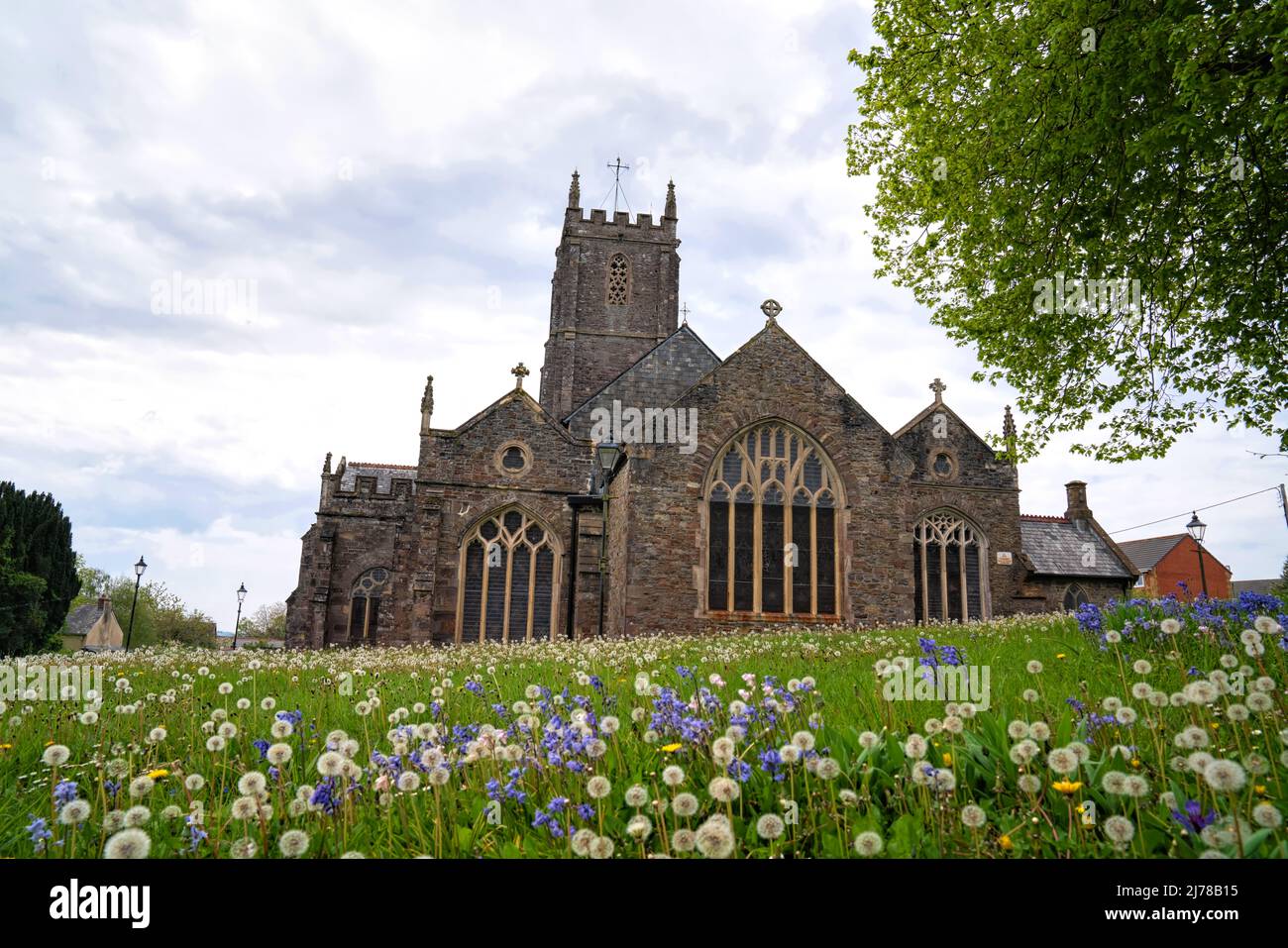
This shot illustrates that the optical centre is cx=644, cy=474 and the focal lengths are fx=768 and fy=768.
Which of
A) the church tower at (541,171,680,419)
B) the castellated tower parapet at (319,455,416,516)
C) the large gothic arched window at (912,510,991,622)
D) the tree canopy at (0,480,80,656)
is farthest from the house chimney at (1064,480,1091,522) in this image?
the tree canopy at (0,480,80,656)

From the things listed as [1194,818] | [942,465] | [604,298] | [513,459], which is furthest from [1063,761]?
[604,298]

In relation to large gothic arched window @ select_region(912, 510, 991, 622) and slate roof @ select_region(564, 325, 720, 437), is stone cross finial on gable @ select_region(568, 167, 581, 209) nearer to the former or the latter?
slate roof @ select_region(564, 325, 720, 437)

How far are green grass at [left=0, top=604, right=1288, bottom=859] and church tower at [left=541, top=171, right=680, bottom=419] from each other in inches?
1312

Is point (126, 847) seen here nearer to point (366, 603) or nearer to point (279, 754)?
point (279, 754)

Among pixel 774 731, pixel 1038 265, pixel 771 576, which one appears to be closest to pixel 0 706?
pixel 774 731

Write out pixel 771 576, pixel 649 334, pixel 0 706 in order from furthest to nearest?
pixel 649 334 → pixel 771 576 → pixel 0 706

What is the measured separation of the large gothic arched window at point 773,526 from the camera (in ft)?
72.3

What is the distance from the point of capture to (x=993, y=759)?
3705 millimetres

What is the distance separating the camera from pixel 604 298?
41.0 meters

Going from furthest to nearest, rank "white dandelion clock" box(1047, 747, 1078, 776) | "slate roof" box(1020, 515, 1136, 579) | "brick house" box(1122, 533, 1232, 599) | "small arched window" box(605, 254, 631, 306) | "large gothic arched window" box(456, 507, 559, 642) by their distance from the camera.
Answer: "brick house" box(1122, 533, 1232, 599), "small arched window" box(605, 254, 631, 306), "slate roof" box(1020, 515, 1136, 579), "large gothic arched window" box(456, 507, 559, 642), "white dandelion clock" box(1047, 747, 1078, 776)

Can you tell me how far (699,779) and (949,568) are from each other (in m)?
26.8

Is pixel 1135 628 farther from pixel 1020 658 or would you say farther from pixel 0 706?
pixel 0 706

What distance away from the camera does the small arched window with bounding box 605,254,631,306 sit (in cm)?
4116
